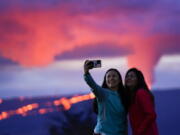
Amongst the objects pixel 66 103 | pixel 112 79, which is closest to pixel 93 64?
pixel 112 79

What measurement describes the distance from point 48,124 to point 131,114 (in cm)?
224

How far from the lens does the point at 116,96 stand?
92.8 inches

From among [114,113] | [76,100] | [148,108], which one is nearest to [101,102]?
[114,113]

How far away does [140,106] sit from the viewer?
2.37 m

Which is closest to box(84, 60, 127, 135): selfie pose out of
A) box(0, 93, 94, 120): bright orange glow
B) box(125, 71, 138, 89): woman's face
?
box(125, 71, 138, 89): woman's face

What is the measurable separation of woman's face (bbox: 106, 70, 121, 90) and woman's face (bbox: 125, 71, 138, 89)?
84 millimetres

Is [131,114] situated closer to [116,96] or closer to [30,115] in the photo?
[116,96]

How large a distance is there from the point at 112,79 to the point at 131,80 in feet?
0.44

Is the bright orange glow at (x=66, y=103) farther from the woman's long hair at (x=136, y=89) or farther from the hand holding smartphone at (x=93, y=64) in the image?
the hand holding smartphone at (x=93, y=64)

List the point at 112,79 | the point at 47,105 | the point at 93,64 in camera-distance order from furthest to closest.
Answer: the point at 47,105 < the point at 112,79 < the point at 93,64

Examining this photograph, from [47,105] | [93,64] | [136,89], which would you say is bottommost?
[47,105]

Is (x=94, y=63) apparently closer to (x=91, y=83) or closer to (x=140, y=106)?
(x=91, y=83)

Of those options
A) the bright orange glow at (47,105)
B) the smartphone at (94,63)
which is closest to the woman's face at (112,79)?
the smartphone at (94,63)

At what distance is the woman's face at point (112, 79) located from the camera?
7.72 ft
